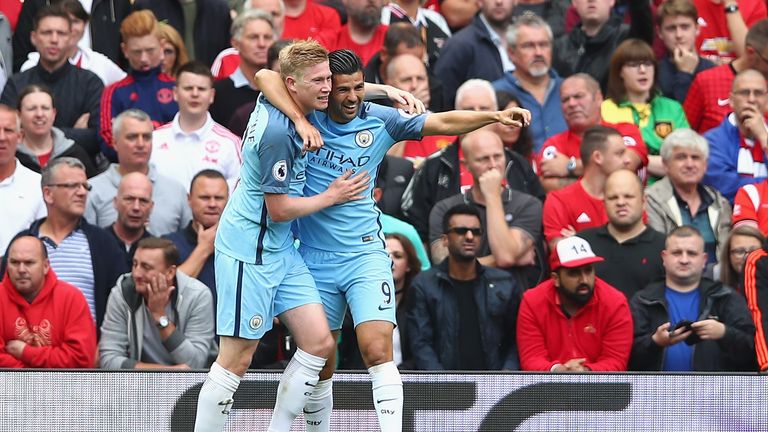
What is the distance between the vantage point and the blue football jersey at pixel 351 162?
8438mm

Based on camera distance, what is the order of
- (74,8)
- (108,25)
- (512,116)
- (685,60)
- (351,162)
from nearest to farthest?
(512,116) < (351,162) < (74,8) < (685,60) < (108,25)

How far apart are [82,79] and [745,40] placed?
581cm

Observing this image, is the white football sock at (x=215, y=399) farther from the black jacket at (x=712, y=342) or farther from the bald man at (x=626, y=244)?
the bald man at (x=626, y=244)

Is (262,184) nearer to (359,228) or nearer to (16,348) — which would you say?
(359,228)

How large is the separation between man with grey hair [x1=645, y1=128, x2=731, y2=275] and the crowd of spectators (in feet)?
0.06

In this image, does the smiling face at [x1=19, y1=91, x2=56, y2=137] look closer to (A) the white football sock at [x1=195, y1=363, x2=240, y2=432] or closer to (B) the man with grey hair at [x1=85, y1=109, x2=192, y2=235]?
(B) the man with grey hair at [x1=85, y1=109, x2=192, y2=235]

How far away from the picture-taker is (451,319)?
418 inches

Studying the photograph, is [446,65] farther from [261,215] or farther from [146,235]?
[261,215]

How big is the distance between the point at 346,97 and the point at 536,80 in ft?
16.9

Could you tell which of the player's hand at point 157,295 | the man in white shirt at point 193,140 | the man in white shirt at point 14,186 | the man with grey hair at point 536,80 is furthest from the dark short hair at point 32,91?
the man with grey hair at point 536,80

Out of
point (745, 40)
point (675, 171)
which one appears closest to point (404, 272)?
point (675, 171)

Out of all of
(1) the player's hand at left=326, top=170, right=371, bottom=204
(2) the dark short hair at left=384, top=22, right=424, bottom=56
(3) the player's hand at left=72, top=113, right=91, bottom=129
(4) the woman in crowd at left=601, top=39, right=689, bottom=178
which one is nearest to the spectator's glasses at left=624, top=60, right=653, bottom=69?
(4) the woman in crowd at left=601, top=39, right=689, bottom=178

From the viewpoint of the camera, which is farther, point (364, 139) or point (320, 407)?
point (320, 407)

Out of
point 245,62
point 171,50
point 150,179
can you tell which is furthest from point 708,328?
point 171,50
